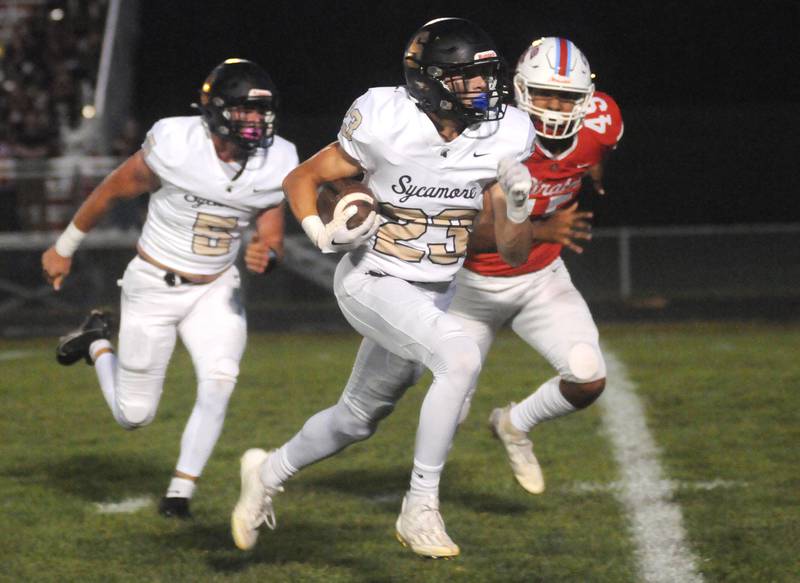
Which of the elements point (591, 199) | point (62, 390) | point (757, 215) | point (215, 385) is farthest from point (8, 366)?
point (757, 215)

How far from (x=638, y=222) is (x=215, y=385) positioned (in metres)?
9.97

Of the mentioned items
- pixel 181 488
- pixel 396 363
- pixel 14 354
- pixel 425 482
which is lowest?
pixel 14 354

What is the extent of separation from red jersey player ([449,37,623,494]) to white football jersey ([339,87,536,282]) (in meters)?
0.62

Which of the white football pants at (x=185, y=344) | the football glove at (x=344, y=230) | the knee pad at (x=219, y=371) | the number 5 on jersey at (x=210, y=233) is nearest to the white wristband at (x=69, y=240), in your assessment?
the white football pants at (x=185, y=344)

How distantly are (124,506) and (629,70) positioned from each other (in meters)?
11.1

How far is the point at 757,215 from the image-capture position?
1449 cm

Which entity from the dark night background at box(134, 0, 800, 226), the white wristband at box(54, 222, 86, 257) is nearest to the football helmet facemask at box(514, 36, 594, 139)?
the white wristband at box(54, 222, 86, 257)

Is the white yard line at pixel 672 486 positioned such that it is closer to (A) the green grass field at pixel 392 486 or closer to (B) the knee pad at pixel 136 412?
(A) the green grass field at pixel 392 486

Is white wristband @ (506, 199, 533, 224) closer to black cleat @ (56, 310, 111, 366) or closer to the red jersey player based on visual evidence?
the red jersey player

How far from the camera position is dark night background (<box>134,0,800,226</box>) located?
14469mm

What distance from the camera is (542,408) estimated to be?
5.07 meters

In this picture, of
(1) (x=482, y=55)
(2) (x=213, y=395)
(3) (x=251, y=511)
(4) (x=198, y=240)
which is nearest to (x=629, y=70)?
(4) (x=198, y=240)

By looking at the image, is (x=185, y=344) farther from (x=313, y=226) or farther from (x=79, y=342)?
(x=313, y=226)

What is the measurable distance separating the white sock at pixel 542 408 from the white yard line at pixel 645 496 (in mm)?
455
